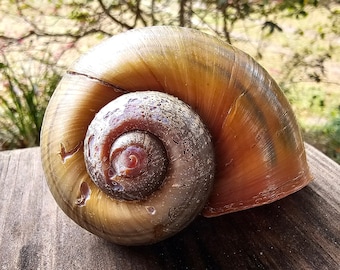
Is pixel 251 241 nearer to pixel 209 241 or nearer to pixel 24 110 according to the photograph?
pixel 209 241

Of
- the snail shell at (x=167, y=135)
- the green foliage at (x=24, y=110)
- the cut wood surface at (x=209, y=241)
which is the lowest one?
the green foliage at (x=24, y=110)

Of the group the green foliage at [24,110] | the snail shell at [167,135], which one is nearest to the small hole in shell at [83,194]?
the snail shell at [167,135]

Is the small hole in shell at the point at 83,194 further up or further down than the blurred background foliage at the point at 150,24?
further up

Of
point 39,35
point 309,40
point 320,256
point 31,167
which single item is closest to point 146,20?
point 39,35

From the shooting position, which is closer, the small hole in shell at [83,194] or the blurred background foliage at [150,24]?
the small hole in shell at [83,194]

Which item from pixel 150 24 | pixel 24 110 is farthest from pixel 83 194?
pixel 150 24

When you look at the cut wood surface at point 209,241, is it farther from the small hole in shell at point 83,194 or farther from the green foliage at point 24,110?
the green foliage at point 24,110

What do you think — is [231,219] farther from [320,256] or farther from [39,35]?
[39,35]
